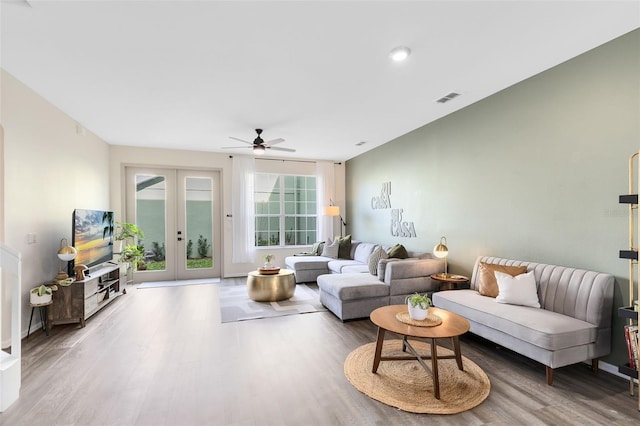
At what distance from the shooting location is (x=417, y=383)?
235 cm

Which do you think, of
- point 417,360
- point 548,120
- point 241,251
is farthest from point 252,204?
point 548,120

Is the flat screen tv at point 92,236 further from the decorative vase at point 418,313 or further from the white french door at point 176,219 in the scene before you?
the decorative vase at point 418,313

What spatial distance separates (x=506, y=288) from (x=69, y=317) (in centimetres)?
491

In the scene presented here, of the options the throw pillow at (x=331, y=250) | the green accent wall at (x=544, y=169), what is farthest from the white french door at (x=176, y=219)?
the green accent wall at (x=544, y=169)

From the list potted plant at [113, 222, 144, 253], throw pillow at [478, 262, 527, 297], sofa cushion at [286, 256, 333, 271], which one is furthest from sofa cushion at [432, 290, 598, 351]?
potted plant at [113, 222, 144, 253]

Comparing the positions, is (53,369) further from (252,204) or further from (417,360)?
(252,204)

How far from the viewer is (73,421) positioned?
1922mm

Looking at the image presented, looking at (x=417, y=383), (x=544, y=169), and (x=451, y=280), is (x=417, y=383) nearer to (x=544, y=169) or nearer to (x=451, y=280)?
(x=451, y=280)

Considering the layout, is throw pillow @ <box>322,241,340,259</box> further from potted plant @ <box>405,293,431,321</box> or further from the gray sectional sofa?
potted plant @ <box>405,293,431,321</box>

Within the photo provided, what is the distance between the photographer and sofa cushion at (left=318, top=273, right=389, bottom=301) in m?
3.79

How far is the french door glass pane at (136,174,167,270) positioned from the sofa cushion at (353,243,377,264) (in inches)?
161

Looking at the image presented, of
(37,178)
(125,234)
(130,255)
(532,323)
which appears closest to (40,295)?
(37,178)

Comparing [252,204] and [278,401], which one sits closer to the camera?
[278,401]

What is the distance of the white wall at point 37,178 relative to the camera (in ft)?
9.84
